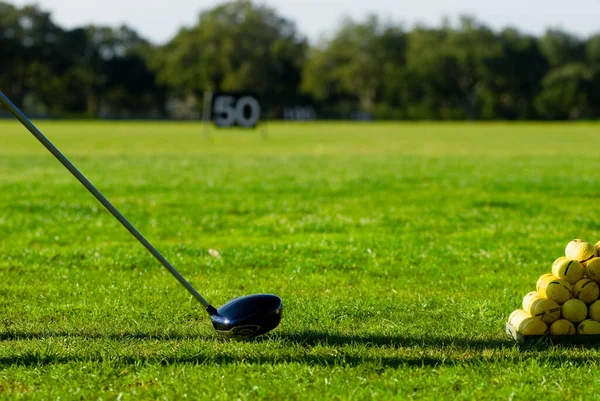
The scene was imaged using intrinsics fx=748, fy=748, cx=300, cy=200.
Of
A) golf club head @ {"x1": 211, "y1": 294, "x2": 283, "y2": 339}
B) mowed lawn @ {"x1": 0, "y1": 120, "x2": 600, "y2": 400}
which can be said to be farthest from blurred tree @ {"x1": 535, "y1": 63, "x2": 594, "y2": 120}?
golf club head @ {"x1": 211, "y1": 294, "x2": 283, "y2": 339}

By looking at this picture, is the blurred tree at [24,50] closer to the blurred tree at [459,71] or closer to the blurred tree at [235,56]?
the blurred tree at [235,56]

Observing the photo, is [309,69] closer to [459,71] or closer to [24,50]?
[459,71]

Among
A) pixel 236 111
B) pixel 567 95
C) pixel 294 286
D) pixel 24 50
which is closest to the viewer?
pixel 294 286

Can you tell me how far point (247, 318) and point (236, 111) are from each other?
42.7 meters

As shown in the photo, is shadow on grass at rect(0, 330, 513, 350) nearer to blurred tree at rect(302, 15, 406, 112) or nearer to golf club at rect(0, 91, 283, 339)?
golf club at rect(0, 91, 283, 339)

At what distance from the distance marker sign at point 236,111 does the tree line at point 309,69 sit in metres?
74.1

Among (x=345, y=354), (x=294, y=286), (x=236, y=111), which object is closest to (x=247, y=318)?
(x=345, y=354)

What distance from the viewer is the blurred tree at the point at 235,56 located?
419 ft

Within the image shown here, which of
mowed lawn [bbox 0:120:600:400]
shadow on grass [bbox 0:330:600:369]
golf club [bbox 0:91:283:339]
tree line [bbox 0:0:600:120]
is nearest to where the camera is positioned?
mowed lawn [bbox 0:120:600:400]

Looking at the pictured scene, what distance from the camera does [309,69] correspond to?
133 metres

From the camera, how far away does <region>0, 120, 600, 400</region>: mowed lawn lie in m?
5.00

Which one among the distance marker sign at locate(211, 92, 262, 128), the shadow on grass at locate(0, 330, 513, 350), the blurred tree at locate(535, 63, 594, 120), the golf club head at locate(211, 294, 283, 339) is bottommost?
the shadow on grass at locate(0, 330, 513, 350)

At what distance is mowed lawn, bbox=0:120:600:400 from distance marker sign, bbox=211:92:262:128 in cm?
3038

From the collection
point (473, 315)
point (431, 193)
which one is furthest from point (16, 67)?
point (473, 315)
